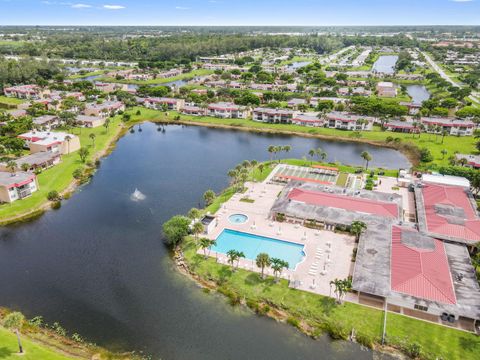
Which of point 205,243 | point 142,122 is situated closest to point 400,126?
point 205,243

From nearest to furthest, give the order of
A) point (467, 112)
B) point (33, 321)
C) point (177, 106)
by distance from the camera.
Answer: point (33, 321)
point (467, 112)
point (177, 106)

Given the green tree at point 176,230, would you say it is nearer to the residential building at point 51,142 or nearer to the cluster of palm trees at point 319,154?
the cluster of palm trees at point 319,154

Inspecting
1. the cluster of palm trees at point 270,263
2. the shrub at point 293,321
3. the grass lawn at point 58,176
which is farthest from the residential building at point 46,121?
the shrub at point 293,321

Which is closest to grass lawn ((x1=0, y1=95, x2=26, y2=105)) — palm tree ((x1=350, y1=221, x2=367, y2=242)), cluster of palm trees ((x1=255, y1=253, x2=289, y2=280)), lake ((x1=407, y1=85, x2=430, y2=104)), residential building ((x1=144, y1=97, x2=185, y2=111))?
residential building ((x1=144, y1=97, x2=185, y2=111))

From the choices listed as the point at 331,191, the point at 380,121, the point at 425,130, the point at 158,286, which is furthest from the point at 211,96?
the point at 158,286

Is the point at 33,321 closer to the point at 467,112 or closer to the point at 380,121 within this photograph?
the point at 380,121

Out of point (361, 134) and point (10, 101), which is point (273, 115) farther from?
point (10, 101)

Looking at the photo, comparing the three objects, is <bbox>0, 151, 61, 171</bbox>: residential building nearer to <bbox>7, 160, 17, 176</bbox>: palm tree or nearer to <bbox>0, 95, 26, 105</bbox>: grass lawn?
<bbox>7, 160, 17, 176</bbox>: palm tree
